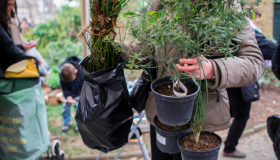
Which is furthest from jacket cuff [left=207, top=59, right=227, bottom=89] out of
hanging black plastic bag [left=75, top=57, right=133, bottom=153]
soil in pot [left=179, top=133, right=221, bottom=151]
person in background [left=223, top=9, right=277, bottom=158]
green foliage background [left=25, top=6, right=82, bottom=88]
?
green foliage background [left=25, top=6, right=82, bottom=88]

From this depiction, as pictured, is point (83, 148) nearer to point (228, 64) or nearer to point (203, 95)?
point (203, 95)

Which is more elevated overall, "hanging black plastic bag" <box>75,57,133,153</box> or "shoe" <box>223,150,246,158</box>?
"hanging black plastic bag" <box>75,57,133,153</box>

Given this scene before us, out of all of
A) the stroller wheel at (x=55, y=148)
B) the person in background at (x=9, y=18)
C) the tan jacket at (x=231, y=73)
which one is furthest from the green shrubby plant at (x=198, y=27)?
the person in background at (x=9, y=18)

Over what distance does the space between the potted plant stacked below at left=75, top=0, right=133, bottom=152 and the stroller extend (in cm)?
102

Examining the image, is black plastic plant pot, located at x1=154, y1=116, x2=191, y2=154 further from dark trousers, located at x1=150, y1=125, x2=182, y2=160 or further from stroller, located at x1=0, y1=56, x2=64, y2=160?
stroller, located at x1=0, y1=56, x2=64, y2=160

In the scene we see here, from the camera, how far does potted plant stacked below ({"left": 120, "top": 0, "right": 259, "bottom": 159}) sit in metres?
0.89

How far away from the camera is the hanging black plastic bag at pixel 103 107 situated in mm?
1285

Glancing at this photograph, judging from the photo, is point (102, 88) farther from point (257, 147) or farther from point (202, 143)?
point (257, 147)

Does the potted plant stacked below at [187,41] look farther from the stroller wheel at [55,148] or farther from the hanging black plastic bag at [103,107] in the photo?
the stroller wheel at [55,148]

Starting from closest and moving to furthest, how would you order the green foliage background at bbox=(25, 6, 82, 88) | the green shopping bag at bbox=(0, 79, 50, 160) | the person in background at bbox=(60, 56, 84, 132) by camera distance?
the green shopping bag at bbox=(0, 79, 50, 160), the person in background at bbox=(60, 56, 84, 132), the green foliage background at bbox=(25, 6, 82, 88)

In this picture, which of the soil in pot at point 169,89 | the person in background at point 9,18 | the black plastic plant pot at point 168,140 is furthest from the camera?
the person in background at point 9,18

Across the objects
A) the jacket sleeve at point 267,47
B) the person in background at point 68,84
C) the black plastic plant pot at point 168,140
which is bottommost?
the person in background at point 68,84

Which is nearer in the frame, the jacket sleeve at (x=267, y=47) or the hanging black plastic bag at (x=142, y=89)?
the hanging black plastic bag at (x=142, y=89)

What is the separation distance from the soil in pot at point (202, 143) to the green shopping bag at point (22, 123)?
1.55 metres
